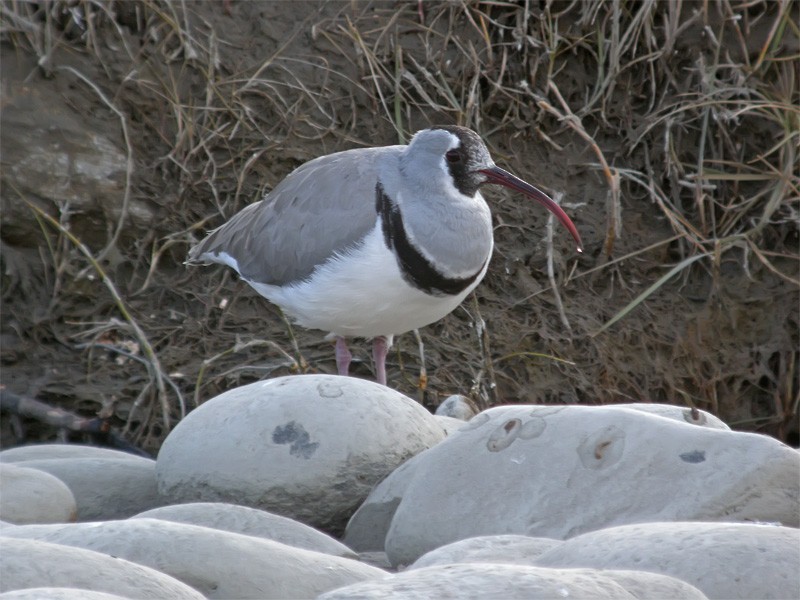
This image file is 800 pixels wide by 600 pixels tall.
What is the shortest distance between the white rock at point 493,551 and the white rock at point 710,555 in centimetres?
15

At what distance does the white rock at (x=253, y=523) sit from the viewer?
3.08 meters

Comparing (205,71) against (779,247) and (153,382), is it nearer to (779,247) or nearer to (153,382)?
(153,382)

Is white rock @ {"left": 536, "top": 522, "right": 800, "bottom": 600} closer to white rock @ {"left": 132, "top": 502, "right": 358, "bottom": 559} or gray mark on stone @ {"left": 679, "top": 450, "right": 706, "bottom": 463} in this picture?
gray mark on stone @ {"left": 679, "top": 450, "right": 706, "bottom": 463}

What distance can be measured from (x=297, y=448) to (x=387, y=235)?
3.79 ft

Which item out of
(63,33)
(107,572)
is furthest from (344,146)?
(107,572)

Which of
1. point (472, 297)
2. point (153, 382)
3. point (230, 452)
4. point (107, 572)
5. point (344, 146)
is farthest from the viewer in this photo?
point (344, 146)

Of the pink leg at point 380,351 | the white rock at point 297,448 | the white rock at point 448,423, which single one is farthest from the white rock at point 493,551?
the pink leg at point 380,351

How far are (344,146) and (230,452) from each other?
279 cm

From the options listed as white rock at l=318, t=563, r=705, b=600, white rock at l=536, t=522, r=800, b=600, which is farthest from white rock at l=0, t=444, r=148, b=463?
white rock at l=318, t=563, r=705, b=600

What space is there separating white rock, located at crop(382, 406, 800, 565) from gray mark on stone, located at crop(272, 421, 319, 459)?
0.41m

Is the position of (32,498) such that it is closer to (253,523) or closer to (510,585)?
(253,523)

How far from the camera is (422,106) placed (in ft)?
20.3

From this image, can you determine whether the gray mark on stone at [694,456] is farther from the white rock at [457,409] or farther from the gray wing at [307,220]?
the gray wing at [307,220]

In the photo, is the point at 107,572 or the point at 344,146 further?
the point at 344,146
